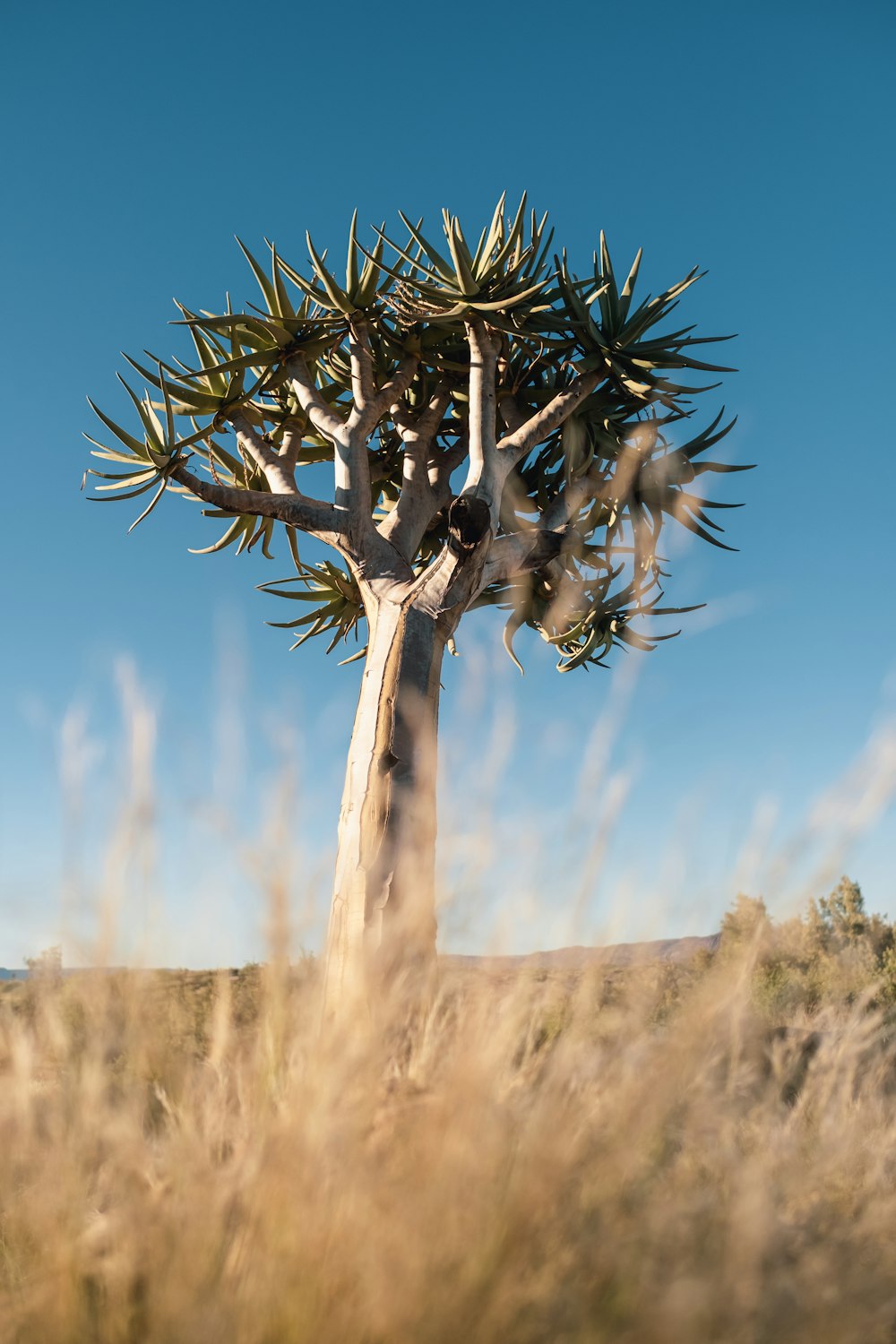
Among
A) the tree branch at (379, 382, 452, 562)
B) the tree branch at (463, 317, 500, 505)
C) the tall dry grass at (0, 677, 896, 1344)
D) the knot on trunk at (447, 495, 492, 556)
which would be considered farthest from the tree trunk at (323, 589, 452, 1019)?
the tall dry grass at (0, 677, 896, 1344)

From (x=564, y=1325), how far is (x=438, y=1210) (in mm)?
244

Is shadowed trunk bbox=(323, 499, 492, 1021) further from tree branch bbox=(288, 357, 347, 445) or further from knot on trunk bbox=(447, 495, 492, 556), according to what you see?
tree branch bbox=(288, 357, 347, 445)

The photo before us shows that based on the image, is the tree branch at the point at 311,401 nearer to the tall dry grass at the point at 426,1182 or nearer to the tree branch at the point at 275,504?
the tree branch at the point at 275,504

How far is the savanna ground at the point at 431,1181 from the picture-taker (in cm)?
120

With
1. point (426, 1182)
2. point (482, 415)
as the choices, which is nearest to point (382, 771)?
point (482, 415)

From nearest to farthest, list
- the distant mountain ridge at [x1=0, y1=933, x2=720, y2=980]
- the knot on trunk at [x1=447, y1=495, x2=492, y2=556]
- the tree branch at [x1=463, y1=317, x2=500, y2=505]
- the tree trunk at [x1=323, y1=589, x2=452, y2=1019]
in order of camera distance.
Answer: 1. the distant mountain ridge at [x1=0, y1=933, x2=720, y2=980]
2. the tree trunk at [x1=323, y1=589, x2=452, y2=1019]
3. the knot on trunk at [x1=447, y1=495, x2=492, y2=556]
4. the tree branch at [x1=463, y1=317, x2=500, y2=505]

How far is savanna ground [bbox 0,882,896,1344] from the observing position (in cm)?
120

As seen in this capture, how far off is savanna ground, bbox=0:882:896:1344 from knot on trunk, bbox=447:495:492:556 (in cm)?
402

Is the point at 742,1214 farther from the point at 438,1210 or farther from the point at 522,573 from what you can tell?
the point at 522,573

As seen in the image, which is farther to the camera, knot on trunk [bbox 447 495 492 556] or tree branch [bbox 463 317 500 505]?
tree branch [bbox 463 317 500 505]

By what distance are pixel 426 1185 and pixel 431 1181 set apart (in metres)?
0.02

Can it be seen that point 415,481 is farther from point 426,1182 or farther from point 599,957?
point 426,1182

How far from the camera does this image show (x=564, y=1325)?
4.01 ft

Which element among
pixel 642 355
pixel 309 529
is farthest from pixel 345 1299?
pixel 642 355
